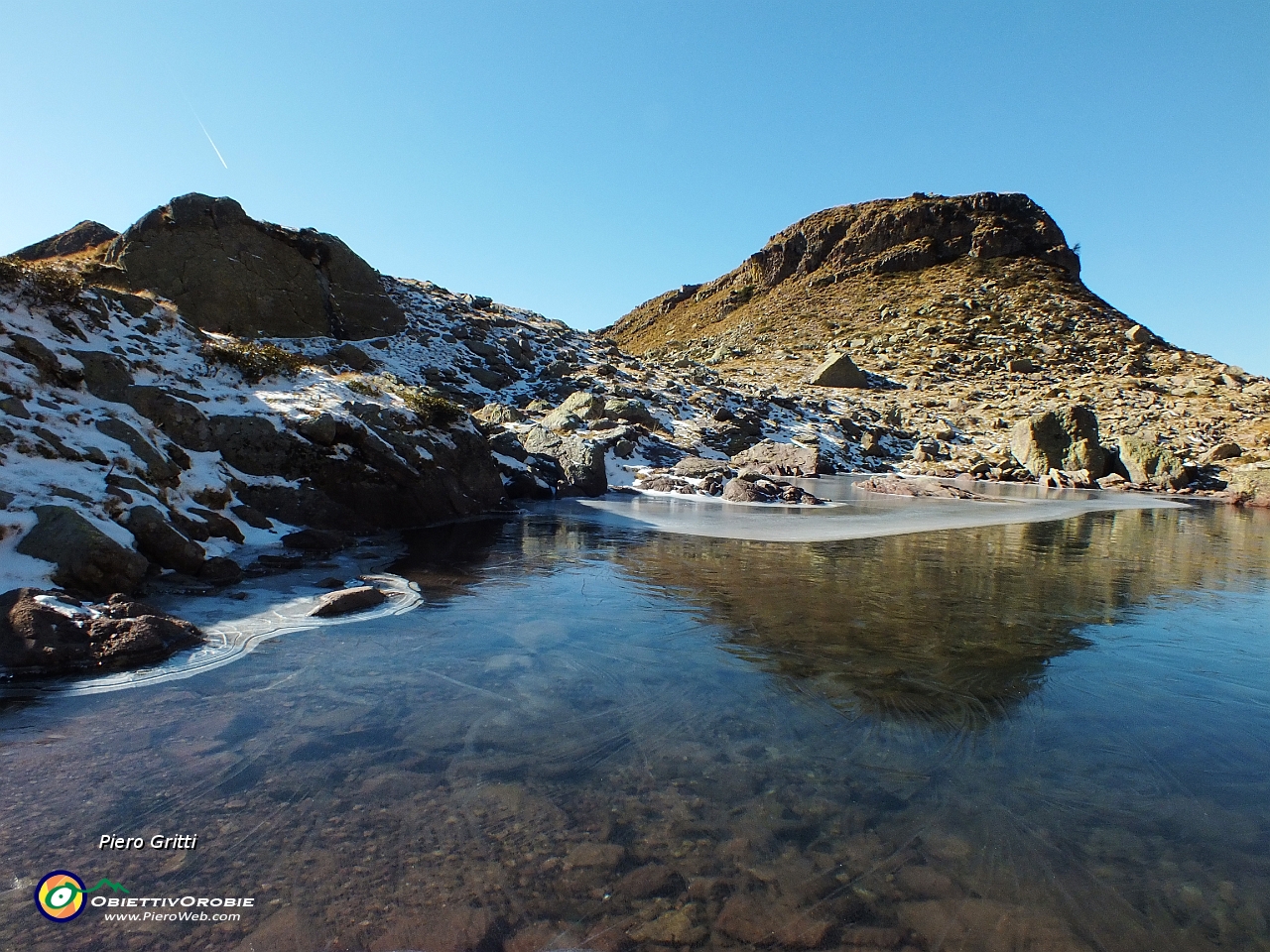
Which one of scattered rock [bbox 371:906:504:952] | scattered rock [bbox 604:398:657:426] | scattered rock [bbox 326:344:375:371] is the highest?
scattered rock [bbox 326:344:375:371]

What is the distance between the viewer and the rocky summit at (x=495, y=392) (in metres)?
7.87

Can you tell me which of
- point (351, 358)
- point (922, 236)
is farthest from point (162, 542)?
point (922, 236)

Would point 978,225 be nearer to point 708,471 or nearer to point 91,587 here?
point 708,471

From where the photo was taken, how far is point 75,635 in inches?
189

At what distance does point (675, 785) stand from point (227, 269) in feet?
94.9

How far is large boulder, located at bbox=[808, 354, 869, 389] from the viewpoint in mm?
41844

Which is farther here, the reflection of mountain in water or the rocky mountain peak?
the rocky mountain peak

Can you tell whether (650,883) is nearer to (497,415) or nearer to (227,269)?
(497,415)

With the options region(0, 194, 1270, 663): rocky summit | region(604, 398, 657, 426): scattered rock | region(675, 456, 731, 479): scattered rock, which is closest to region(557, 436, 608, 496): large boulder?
region(0, 194, 1270, 663): rocky summit

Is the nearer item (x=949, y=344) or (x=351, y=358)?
(x=351, y=358)

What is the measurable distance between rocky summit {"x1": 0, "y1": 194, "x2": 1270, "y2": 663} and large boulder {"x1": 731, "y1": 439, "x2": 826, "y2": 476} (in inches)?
5.0

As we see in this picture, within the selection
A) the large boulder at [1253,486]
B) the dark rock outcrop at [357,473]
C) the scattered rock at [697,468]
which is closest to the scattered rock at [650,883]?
the dark rock outcrop at [357,473]

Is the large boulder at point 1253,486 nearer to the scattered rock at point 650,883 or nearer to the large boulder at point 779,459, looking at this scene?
the large boulder at point 779,459

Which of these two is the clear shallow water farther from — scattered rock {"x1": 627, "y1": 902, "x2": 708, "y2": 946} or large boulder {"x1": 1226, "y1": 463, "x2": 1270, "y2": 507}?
large boulder {"x1": 1226, "y1": 463, "x2": 1270, "y2": 507}
